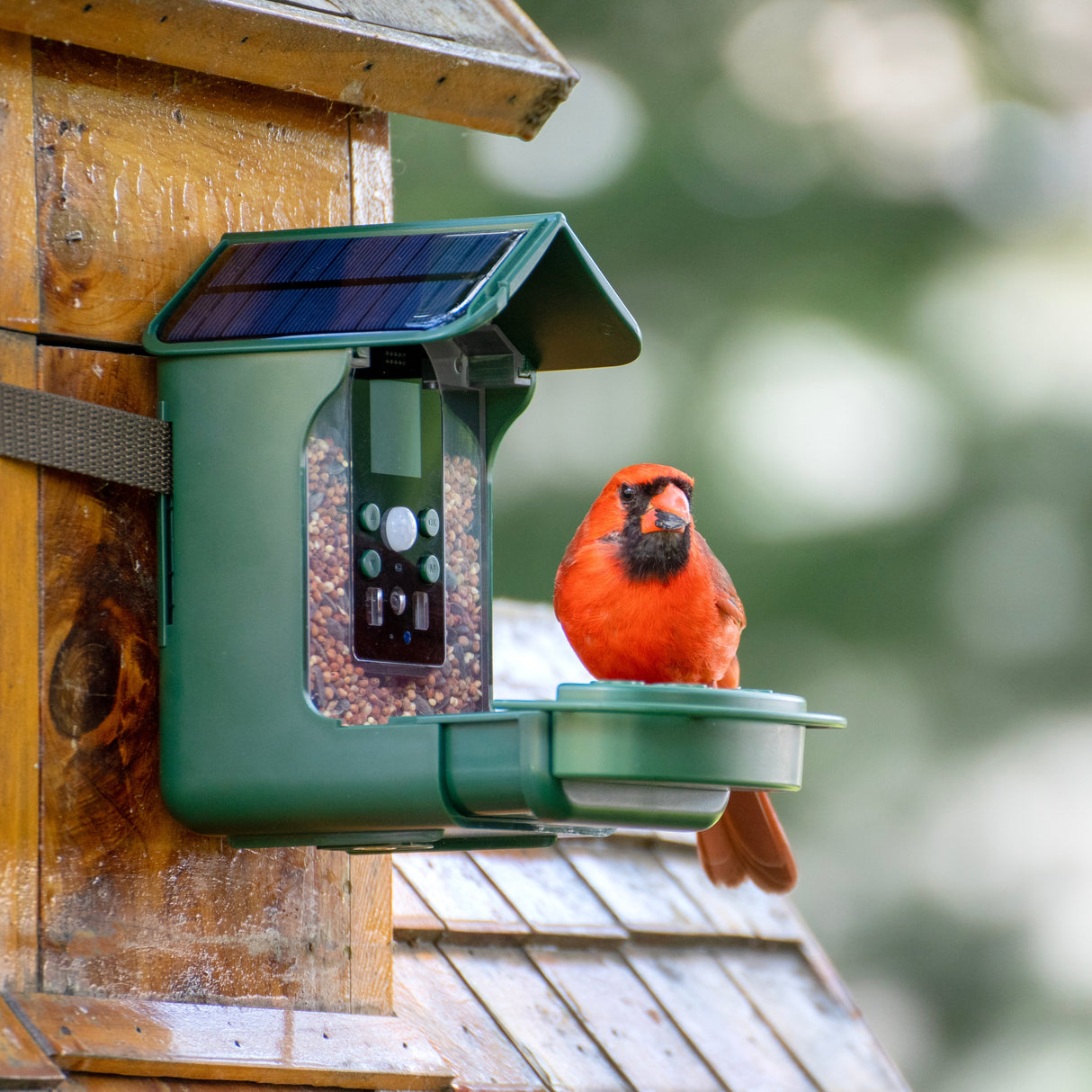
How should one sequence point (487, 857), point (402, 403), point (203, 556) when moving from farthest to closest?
point (487, 857), point (402, 403), point (203, 556)

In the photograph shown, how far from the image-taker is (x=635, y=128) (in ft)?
31.9

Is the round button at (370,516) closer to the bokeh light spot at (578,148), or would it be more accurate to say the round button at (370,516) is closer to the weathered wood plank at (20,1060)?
the weathered wood plank at (20,1060)

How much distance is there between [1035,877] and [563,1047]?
7137 mm

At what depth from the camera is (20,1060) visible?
1915 millimetres

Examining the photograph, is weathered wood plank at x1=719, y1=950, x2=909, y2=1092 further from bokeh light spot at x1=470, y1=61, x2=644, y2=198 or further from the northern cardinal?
bokeh light spot at x1=470, y1=61, x2=644, y2=198

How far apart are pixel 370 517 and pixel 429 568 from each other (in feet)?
0.50

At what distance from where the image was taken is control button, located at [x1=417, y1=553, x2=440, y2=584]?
2518 mm

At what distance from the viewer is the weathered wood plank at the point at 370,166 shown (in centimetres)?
266

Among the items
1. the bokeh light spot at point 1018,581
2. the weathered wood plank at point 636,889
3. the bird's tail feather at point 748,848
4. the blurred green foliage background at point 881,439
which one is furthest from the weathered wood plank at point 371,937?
the bokeh light spot at point 1018,581

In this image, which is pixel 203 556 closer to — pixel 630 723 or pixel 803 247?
pixel 630 723

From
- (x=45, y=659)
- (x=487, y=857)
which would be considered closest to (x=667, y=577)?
(x=487, y=857)

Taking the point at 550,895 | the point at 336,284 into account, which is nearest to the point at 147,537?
the point at 336,284

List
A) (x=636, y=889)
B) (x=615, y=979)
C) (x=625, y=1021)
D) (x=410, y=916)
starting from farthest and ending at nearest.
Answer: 1. (x=636, y=889)
2. (x=615, y=979)
3. (x=625, y=1021)
4. (x=410, y=916)

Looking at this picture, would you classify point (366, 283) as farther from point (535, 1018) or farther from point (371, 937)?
point (535, 1018)
